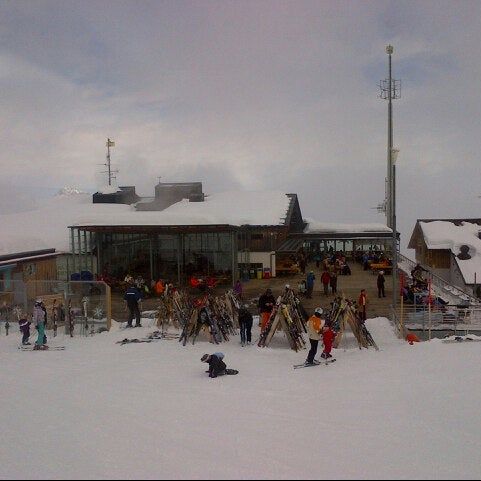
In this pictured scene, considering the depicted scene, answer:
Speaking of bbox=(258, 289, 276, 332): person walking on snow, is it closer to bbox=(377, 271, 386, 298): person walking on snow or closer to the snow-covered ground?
the snow-covered ground

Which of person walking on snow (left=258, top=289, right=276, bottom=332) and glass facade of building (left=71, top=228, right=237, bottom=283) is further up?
glass facade of building (left=71, top=228, right=237, bottom=283)

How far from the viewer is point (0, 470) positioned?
20.7 ft

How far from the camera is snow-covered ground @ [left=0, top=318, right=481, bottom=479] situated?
20.7 feet

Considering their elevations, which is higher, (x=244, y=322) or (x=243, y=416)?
(x=244, y=322)

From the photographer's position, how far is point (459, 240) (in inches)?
1204

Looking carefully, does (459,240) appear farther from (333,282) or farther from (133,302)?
(133,302)

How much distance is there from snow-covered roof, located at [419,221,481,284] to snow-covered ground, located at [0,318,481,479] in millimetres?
16335

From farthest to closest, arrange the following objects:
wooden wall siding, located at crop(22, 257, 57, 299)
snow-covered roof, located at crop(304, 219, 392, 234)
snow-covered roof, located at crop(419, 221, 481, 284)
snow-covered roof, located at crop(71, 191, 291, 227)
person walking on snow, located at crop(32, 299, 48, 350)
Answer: snow-covered roof, located at crop(304, 219, 392, 234) < snow-covered roof, located at crop(419, 221, 481, 284) < snow-covered roof, located at crop(71, 191, 291, 227) < wooden wall siding, located at crop(22, 257, 57, 299) < person walking on snow, located at crop(32, 299, 48, 350)

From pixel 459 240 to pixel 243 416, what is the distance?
2670cm

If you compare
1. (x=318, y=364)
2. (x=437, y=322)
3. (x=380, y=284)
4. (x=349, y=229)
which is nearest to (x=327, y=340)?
(x=318, y=364)

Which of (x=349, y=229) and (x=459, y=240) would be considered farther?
(x=349, y=229)

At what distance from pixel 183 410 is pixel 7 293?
1127 centimetres

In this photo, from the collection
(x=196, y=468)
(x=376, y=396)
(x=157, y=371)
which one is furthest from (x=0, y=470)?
(x=376, y=396)

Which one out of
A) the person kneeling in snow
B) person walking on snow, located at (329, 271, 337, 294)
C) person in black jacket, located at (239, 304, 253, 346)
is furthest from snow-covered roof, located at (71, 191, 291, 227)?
the person kneeling in snow
